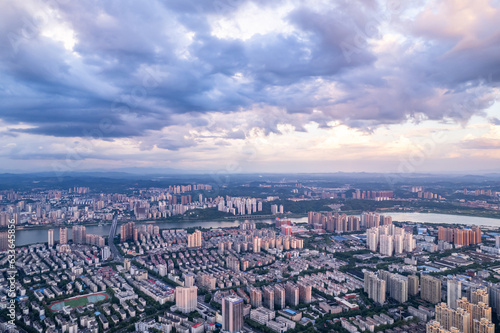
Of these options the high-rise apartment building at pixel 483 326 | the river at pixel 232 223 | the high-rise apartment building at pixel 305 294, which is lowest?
the river at pixel 232 223

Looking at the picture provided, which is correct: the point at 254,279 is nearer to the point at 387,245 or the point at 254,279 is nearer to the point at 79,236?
the point at 387,245

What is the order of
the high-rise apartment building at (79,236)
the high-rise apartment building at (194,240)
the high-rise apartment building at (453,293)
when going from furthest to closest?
the high-rise apartment building at (79,236) < the high-rise apartment building at (194,240) < the high-rise apartment building at (453,293)

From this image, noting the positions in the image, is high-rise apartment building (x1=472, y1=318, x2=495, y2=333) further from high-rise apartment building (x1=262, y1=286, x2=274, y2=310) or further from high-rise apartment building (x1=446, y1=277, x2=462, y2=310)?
high-rise apartment building (x1=262, y1=286, x2=274, y2=310)

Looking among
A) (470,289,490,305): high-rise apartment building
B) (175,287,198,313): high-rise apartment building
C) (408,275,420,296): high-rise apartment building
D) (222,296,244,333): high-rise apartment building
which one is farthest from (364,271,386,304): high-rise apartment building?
(175,287,198,313): high-rise apartment building

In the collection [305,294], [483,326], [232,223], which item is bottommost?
[232,223]

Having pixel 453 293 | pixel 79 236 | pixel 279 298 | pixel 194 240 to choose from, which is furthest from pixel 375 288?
pixel 79 236

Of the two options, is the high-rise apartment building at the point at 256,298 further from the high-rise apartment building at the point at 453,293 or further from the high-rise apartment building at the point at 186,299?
the high-rise apartment building at the point at 453,293

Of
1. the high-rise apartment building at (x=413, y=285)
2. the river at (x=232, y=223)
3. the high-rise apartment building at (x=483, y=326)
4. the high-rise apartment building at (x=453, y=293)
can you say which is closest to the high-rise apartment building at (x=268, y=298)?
the high-rise apartment building at (x=413, y=285)

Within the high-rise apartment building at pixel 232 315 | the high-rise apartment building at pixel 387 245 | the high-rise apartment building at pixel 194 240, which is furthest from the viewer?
the high-rise apartment building at pixel 194 240
